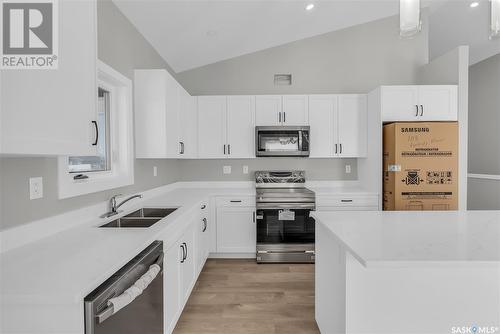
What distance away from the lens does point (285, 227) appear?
3494 mm

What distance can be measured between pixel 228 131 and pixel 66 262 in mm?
2895

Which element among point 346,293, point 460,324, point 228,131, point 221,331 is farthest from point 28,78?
point 228,131

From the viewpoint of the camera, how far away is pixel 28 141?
0.98 m

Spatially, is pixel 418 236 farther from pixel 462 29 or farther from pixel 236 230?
pixel 462 29

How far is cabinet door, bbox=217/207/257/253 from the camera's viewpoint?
3619mm

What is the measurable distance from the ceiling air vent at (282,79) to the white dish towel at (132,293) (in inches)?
133

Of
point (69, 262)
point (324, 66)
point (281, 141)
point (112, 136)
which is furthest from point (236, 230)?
point (324, 66)

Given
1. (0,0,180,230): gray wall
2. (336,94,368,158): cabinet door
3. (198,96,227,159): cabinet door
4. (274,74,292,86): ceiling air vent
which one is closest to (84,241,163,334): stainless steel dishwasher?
(0,0,180,230): gray wall

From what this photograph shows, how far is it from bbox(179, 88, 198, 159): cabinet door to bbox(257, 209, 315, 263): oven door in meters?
1.18

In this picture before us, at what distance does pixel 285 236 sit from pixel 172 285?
5.92ft

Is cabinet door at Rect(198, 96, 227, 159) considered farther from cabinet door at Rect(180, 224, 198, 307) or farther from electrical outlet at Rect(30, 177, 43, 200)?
electrical outlet at Rect(30, 177, 43, 200)

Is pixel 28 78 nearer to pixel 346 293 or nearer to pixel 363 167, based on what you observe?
pixel 346 293

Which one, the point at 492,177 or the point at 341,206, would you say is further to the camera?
the point at 492,177

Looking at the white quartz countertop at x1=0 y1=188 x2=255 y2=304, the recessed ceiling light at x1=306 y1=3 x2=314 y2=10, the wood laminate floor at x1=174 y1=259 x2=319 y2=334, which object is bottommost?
the wood laminate floor at x1=174 y1=259 x2=319 y2=334
